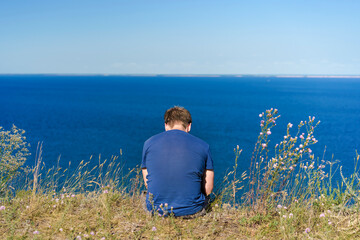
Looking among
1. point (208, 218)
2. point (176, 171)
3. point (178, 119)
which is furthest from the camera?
point (178, 119)

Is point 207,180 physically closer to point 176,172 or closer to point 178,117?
point 176,172

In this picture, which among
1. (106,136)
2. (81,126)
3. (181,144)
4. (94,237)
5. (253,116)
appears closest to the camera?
(94,237)

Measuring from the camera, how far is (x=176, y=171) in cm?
350

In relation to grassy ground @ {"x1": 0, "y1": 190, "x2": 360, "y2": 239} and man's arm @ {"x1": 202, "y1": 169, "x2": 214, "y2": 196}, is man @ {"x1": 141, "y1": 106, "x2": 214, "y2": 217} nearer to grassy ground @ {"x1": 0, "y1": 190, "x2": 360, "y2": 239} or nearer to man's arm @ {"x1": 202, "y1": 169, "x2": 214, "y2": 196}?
man's arm @ {"x1": 202, "y1": 169, "x2": 214, "y2": 196}

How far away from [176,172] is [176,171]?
12mm

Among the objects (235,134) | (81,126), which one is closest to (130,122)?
(81,126)

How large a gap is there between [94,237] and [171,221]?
2.92ft

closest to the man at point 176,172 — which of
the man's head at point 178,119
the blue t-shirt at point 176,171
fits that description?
the blue t-shirt at point 176,171

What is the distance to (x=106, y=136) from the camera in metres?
38.7

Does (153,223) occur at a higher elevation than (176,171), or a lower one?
lower

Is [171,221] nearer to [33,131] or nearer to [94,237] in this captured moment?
[94,237]

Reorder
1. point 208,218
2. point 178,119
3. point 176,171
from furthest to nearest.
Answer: point 178,119 → point 208,218 → point 176,171

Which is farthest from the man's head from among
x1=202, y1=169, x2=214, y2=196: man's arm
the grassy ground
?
the grassy ground

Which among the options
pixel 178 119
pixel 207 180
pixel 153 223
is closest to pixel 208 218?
pixel 207 180
